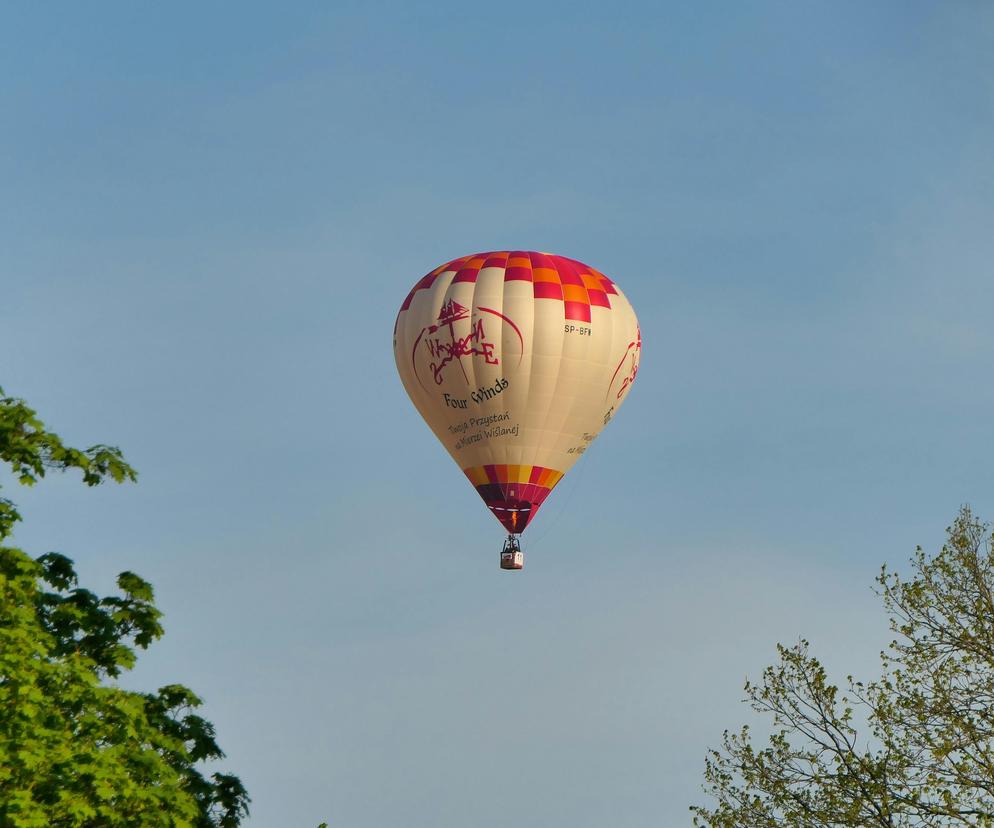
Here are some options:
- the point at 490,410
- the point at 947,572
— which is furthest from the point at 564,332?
the point at 947,572

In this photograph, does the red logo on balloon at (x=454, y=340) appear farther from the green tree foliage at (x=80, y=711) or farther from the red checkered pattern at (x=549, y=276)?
the green tree foliage at (x=80, y=711)

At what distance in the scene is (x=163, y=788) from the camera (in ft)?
89.1

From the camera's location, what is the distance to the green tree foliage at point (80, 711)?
84.4ft

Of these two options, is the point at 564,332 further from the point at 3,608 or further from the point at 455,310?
the point at 3,608

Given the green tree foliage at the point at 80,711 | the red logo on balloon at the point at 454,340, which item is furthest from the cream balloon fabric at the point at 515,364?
the green tree foliage at the point at 80,711

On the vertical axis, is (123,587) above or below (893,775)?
above

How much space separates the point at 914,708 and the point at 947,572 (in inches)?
97.1

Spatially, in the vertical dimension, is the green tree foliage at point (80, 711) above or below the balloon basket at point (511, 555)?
below

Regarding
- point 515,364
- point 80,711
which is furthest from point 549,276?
point 80,711

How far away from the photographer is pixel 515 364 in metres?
63.0

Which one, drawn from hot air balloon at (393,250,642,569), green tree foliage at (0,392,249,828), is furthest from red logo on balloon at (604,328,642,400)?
green tree foliage at (0,392,249,828)

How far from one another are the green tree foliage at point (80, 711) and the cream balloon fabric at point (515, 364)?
33843 mm

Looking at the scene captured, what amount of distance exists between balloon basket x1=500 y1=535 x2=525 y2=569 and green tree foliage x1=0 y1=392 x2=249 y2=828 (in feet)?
113

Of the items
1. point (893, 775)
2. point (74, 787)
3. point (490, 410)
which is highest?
point (490, 410)
